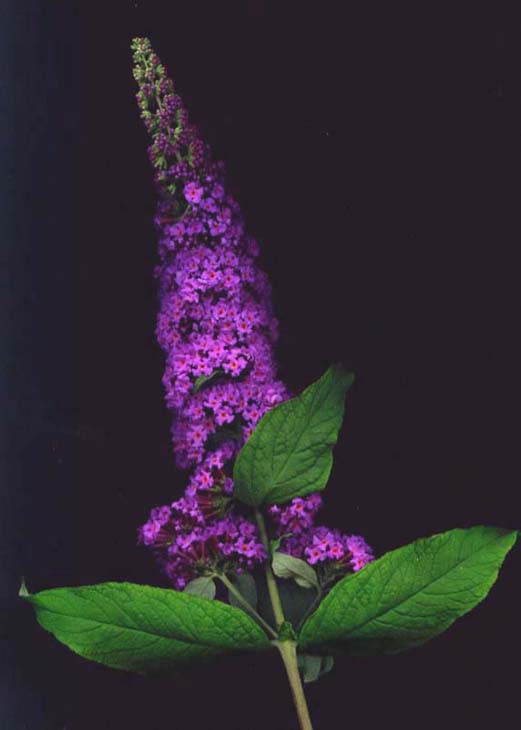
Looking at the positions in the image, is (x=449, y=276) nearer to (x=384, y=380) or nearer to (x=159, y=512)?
(x=384, y=380)

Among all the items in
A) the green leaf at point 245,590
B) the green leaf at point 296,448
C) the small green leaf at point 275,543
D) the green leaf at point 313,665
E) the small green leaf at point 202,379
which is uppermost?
the small green leaf at point 202,379

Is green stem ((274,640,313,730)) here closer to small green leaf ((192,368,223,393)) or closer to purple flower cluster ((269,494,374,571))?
purple flower cluster ((269,494,374,571))

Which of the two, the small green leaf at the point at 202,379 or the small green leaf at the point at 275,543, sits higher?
the small green leaf at the point at 202,379

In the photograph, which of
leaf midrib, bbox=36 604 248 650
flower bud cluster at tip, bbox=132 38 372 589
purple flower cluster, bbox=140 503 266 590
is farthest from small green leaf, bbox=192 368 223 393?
leaf midrib, bbox=36 604 248 650

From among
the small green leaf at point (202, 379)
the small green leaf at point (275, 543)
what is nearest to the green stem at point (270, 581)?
the small green leaf at point (275, 543)

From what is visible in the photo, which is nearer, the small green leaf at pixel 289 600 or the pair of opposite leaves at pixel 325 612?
the pair of opposite leaves at pixel 325 612

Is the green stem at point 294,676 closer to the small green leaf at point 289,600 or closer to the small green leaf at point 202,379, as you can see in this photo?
the small green leaf at point 289,600
